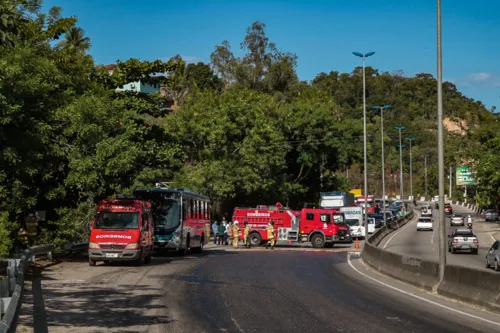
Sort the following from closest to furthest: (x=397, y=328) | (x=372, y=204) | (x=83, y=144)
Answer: (x=397, y=328) → (x=83, y=144) → (x=372, y=204)

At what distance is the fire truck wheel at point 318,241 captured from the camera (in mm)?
47688

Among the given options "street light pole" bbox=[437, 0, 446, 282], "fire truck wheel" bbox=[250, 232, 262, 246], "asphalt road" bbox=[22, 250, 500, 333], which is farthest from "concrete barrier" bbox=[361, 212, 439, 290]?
"fire truck wheel" bbox=[250, 232, 262, 246]

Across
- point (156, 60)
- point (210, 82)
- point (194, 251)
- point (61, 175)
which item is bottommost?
point (194, 251)

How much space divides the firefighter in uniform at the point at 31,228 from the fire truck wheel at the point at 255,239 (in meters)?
18.4

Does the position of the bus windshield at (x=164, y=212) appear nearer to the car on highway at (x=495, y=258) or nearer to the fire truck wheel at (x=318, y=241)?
the car on highway at (x=495, y=258)

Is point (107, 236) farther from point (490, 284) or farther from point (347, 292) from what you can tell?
point (490, 284)

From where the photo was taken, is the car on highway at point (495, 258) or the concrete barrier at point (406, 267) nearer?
the concrete barrier at point (406, 267)

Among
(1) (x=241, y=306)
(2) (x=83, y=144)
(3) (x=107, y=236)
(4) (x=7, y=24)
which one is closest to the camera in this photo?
(4) (x=7, y=24)

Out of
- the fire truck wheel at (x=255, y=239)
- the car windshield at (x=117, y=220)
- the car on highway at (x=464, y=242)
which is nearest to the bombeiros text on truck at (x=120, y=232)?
the car windshield at (x=117, y=220)

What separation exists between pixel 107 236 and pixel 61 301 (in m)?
10.9

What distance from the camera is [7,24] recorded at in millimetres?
10430

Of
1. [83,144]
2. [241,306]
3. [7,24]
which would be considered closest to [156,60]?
[83,144]

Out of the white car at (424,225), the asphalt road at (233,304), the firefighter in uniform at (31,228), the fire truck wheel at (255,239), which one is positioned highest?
the firefighter in uniform at (31,228)

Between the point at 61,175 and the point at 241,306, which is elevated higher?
the point at 61,175
